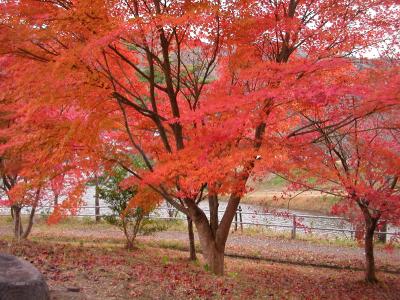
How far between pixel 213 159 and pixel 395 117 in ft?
16.2

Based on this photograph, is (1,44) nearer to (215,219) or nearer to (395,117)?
(215,219)

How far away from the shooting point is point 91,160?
10.4 meters

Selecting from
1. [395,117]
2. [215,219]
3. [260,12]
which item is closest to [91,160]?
[215,219]

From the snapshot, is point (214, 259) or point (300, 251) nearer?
point (214, 259)

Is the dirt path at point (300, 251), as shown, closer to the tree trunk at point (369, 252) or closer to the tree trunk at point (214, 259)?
the tree trunk at point (369, 252)

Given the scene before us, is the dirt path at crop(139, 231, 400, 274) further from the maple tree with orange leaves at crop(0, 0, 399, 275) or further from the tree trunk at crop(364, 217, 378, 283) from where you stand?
the maple tree with orange leaves at crop(0, 0, 399, 275)

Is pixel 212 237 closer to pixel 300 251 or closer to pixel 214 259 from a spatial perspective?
pixel 214 259

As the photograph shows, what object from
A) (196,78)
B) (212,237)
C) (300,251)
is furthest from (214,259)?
(300,251)

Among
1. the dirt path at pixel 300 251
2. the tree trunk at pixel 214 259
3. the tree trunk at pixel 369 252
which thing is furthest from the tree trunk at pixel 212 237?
the dirt path at pixel 300 251

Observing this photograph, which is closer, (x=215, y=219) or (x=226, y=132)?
(x=226, y=132)

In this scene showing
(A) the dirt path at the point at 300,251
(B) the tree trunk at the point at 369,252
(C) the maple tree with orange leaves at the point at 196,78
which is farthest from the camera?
(A) the dirt path at the point at 300,251

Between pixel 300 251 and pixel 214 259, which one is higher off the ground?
pixel 214 259

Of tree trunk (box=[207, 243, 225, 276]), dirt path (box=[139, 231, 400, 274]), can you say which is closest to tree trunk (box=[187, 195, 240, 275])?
tree trunk (box=[207, 243, 225, 276])

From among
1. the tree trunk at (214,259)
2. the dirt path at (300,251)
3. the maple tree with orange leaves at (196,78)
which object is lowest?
the dirt path at (300,251)
